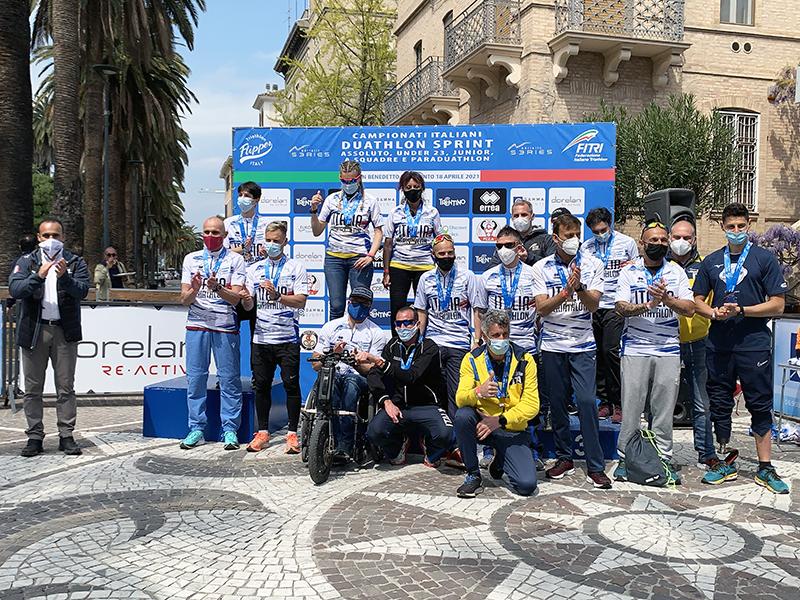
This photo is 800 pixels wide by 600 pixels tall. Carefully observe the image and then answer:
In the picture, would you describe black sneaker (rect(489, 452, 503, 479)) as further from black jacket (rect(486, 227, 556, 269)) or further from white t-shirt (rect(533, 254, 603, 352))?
black jacket (rect(486, 227, 556, 269))

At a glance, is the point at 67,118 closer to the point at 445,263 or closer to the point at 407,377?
the point at 445,263

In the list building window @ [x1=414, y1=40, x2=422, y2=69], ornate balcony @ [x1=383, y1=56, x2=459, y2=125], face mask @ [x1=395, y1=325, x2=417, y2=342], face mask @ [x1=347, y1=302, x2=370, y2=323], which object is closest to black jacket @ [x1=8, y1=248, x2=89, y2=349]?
face mask @ [x1=347, y1=302, x2=370, y2=323]

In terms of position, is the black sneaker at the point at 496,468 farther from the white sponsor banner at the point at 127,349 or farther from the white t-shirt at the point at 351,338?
the white sponsor banner at the point at 127,349

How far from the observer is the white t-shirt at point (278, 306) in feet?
24.8

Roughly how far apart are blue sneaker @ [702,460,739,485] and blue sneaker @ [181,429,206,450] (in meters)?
4.79

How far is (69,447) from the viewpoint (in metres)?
7.38

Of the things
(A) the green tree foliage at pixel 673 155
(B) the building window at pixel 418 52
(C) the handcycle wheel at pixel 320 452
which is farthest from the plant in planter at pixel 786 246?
(B) the building window at pixel 418 52

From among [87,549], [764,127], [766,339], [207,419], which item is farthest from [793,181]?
[87,549]

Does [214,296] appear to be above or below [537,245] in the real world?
below

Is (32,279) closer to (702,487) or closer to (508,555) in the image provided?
(508,555)

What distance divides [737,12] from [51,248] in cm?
2173

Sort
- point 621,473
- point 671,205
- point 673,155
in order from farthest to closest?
point 673,155 < point 671,205 < point 621,473

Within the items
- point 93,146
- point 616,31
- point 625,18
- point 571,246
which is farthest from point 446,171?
point 93,146

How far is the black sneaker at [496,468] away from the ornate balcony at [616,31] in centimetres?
1614
